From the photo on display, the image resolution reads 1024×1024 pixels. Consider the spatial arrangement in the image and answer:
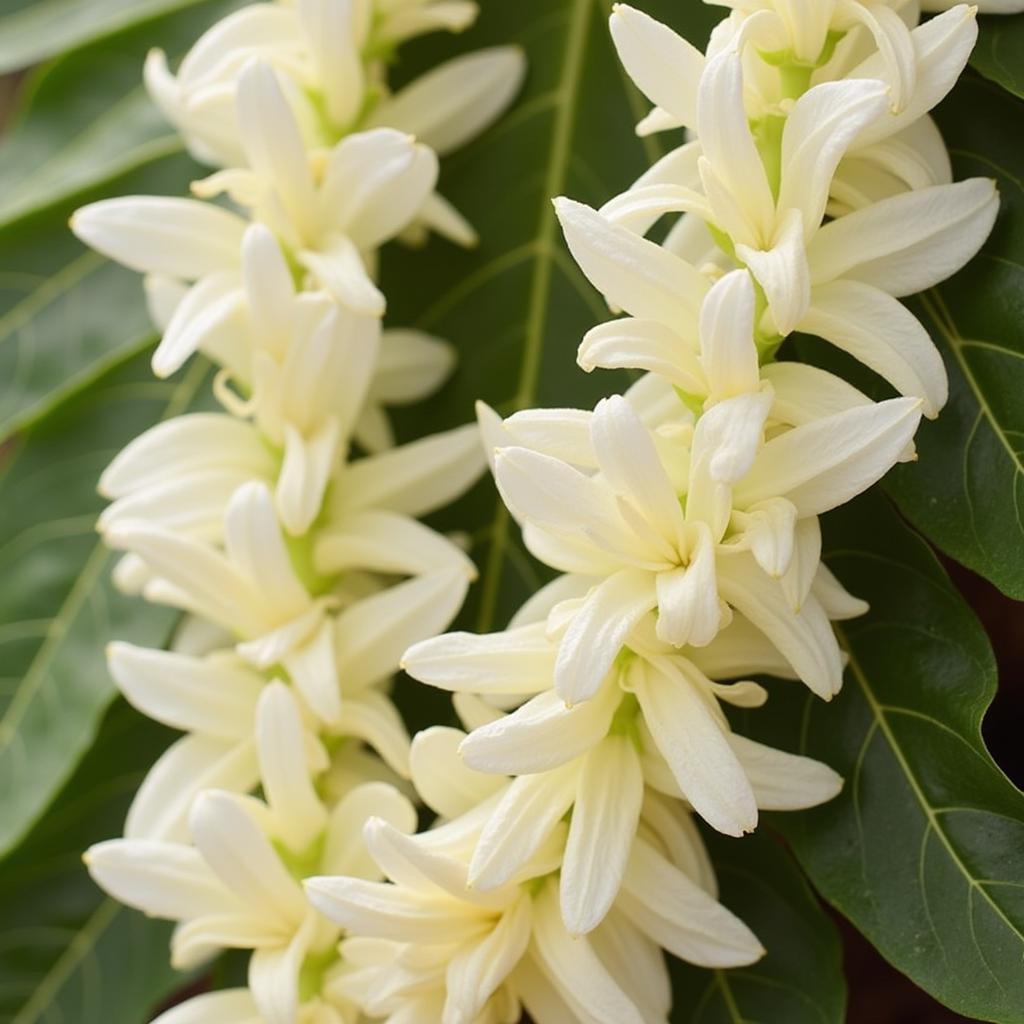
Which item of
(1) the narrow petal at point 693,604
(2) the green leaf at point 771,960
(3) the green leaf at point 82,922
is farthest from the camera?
(3) the green leaf at point 82,922

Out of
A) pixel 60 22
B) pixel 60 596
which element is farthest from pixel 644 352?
pixel 60 22

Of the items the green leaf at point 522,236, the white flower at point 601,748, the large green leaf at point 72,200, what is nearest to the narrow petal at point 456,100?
the green leaf at point 522,236

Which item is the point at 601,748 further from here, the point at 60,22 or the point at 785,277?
the point at 60,22

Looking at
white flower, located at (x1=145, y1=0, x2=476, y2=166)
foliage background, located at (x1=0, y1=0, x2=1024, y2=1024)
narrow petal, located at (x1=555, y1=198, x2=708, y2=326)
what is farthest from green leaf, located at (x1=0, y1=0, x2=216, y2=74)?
narrow petal, located at (x1=555, y1=198, x2=708, y2=326)

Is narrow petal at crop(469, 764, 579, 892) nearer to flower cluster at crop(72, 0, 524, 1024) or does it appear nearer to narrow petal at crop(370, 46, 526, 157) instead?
flower cluster at crop(72, 0, 524, 1024)

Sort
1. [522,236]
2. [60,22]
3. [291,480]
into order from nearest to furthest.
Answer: [291,480] → [522,236] → [60,22]

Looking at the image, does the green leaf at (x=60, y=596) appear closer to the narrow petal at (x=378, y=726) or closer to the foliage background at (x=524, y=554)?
the foliage background at (x=524, y=554)

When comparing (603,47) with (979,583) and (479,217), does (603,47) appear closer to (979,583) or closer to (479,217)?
(479,217)
